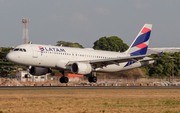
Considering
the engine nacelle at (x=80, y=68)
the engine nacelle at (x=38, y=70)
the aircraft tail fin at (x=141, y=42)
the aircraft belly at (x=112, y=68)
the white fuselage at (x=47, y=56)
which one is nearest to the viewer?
the white fuselage at (x=47, y=56)

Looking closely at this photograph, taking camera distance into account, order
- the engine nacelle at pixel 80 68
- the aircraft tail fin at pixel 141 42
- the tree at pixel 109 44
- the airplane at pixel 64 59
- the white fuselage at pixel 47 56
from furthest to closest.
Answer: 1. the tree at pixel 109 44
2. the aircraft tail fin at pixel 141 42
3. the engine nacelle at pixel 80 68
4. the airplane at pixel 64 59
5. the white fuselage at pixel 47 56

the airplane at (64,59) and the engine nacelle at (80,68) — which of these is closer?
the airplane at (64,59)

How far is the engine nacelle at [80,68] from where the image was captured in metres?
41.2

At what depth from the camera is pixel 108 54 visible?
160 feet

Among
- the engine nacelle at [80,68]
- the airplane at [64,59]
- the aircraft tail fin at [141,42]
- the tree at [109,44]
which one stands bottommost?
the engine nacelle at [80,68]

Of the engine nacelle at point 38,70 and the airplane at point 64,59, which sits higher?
the airplane at point 64,59

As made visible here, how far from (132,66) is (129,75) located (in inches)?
178

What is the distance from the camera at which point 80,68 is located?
41.1 m

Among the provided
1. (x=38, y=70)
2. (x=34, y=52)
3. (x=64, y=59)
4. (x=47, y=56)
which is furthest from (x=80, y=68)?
(x=38, y=70)

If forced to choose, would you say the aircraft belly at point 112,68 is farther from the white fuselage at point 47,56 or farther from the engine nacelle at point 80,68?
the engine nacelle at point 80,68

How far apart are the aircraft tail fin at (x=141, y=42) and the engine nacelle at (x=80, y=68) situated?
43.5ft

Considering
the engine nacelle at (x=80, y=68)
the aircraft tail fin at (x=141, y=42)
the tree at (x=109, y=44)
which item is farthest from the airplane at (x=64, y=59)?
the tree at (x=109, y=44)

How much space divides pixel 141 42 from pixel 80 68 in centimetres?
1729

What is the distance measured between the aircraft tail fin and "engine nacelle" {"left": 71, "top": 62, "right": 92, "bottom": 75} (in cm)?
1327
